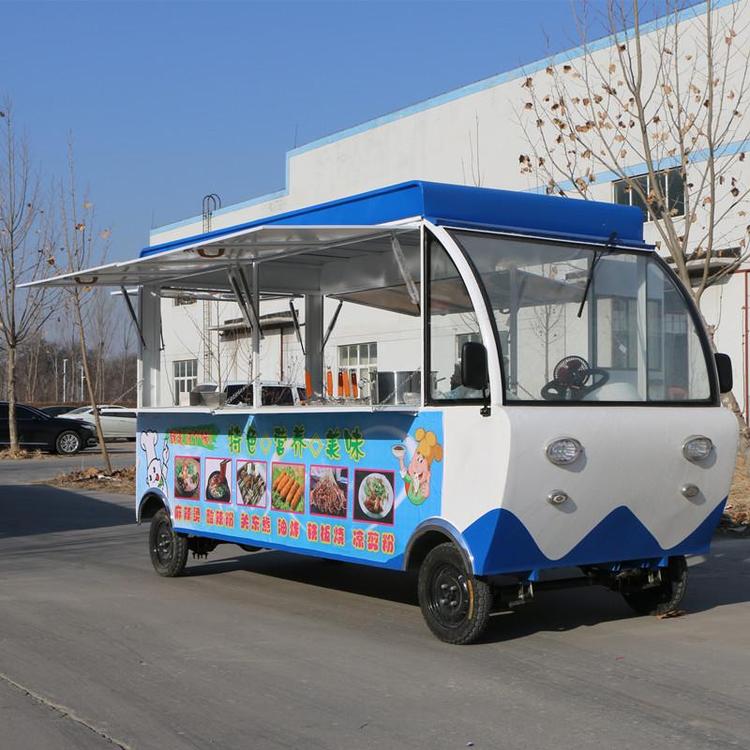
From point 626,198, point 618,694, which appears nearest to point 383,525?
point 618,694

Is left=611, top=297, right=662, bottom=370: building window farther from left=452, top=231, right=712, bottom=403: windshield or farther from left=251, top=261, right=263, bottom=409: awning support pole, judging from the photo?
left=251, top=261, right=263, bottom=409: awning support pole

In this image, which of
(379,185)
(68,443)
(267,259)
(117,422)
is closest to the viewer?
(267,259)

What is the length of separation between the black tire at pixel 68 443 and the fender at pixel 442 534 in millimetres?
26979

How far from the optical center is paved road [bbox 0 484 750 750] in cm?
570

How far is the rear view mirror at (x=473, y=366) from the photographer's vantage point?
7.25m

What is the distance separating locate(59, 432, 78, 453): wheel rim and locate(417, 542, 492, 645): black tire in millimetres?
27095

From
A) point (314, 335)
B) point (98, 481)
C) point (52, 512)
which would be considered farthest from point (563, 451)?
point (98, 481)

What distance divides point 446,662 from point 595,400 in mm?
2003

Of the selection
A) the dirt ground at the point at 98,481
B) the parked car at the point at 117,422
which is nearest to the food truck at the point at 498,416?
the dirt ground at the point at 98,481

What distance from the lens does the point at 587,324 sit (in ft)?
26.9

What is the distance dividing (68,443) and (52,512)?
16402 mm

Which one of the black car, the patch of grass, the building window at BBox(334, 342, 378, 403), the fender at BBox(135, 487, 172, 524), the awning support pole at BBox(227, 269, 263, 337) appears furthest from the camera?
the black car

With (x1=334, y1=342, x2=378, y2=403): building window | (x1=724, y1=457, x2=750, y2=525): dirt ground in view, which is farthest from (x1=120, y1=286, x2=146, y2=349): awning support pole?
(x1=724, y1=457, x2=750, y2=525): dirt ground

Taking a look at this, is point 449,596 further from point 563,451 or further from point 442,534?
point 563,451
